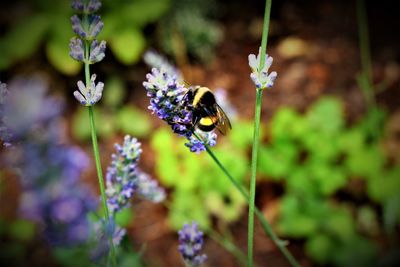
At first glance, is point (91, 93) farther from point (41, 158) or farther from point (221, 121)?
point (221, 121)

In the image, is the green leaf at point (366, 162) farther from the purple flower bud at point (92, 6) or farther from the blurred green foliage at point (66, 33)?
the purple flower bud at point (92, 6)

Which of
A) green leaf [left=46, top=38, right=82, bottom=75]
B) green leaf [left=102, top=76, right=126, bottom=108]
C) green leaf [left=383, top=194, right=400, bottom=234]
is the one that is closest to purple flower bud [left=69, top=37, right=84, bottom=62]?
green leaf [left=383, top=194, right=400, bottom=234]

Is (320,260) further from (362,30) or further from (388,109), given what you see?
(362,30)

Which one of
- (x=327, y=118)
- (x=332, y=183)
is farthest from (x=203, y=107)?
(x=327, y=118)

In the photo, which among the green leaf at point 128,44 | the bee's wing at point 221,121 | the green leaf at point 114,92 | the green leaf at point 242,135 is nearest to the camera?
the bee's wing at point 221,121

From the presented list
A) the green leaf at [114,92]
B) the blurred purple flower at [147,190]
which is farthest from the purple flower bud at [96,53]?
the green leaf at [114,92]

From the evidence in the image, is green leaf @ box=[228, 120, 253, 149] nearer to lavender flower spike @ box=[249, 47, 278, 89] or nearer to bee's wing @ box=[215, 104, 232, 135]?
bee's wing @ box=[215, 104, 232, 135]
